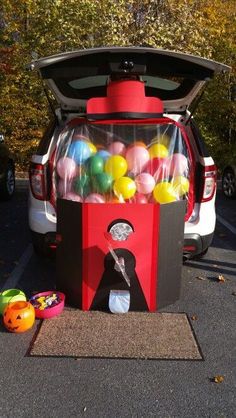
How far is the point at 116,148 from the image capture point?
170 inches

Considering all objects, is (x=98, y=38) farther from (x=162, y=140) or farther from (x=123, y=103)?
(x=162, y=140)

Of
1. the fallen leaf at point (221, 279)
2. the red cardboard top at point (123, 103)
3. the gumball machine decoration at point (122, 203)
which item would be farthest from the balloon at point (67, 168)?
the fallen leaf at point (221, 279)

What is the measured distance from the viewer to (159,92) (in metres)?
5.30

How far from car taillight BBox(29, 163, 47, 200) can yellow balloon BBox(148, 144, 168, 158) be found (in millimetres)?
1021

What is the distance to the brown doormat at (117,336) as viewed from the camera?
135 inches

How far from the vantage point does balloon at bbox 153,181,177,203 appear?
4.14 metres

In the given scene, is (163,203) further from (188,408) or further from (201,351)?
(188,408)

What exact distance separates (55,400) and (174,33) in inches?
379

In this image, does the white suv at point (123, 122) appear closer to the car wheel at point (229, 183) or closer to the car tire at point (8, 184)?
the car tire at point (8, 184)

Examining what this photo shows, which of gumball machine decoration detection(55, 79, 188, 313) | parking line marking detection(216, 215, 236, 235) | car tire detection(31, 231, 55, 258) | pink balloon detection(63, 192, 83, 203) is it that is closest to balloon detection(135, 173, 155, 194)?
gumball machine decoration detection(55, 79, 188, 313)

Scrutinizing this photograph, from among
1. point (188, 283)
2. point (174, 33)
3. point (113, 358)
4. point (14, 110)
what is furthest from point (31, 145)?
point (113, 358)

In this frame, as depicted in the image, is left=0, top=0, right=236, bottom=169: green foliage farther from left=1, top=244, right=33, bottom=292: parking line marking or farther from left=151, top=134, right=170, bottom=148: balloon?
left=151, top=134, right=170, bottom=148: balloon

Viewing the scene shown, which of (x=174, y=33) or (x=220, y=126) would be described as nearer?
(x=174, y=33)

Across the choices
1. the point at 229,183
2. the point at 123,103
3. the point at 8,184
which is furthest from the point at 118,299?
the point at 229,183
